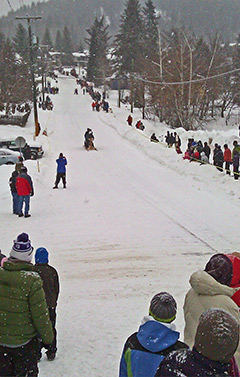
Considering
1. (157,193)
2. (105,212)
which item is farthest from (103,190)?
(105,212)

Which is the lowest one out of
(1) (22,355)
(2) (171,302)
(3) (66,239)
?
(3) (66,239)

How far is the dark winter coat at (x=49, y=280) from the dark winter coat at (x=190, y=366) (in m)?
2.68

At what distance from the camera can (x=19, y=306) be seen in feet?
11.8

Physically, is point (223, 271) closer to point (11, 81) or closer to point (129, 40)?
point (11, 81)

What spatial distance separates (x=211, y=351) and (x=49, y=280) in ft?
9.77

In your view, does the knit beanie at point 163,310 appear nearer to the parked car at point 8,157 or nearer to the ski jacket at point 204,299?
the ski jacket at point 204,299

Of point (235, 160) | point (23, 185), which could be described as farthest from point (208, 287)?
point (235, 160)

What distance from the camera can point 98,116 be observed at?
160 feet

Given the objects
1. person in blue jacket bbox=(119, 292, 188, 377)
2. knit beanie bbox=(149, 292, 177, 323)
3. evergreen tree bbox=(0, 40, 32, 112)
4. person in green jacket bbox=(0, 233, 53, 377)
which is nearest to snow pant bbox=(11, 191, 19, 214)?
person in green jacket bbox=(0, 233, 53, 377)

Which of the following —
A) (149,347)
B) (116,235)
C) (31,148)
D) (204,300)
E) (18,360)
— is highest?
(149,347)

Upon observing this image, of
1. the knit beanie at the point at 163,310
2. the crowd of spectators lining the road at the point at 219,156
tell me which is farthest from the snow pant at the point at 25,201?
the knit beanie at the point at 163,310

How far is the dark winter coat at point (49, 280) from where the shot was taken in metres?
4.91

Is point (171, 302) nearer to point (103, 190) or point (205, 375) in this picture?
point (205, 375)

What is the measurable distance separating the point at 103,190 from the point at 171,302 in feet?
46.4
